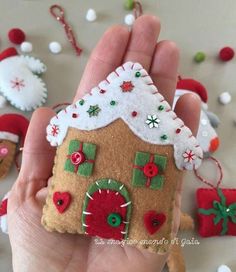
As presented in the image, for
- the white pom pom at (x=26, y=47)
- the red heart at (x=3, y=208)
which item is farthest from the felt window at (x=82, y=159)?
the white pom pom at (x=26, y=47)

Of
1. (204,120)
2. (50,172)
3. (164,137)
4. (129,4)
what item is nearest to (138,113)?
(164,137)

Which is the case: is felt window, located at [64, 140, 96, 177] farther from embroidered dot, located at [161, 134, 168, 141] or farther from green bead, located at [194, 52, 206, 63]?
green bead, located at [194, 52, 206, 63]

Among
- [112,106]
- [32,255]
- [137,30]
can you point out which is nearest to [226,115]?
[137,30]

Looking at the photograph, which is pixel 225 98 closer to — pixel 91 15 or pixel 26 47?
pixel 91 15

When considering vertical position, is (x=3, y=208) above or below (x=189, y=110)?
below

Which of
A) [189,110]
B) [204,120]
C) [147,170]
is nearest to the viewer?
[147,170]

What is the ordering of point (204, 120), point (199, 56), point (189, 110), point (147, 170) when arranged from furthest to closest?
1. point (199, 56)
2. point (204, 120)
3. point (189, 110)
4. point (147, 170)
